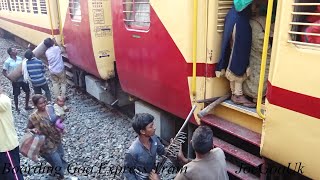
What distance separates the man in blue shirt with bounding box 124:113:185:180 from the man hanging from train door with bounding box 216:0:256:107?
1.16 meters

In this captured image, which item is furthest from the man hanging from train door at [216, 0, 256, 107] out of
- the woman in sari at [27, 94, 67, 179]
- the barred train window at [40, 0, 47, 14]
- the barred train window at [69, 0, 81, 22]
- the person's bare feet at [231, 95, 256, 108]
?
the barred train window at [40, 0, 47, 14]

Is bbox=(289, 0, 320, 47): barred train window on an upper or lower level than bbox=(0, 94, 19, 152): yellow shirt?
upper

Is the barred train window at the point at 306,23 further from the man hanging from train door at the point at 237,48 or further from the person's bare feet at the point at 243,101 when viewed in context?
the person's bare feet at the point at 243,101

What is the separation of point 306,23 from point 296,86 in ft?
1.48

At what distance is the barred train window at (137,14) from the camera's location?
428cm

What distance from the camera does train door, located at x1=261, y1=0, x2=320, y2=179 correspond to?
2318 mm

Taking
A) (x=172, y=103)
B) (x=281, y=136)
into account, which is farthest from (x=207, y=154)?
(x=172, y=103)

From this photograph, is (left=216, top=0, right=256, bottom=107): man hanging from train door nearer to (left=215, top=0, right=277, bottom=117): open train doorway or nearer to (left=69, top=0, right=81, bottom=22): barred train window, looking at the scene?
(left=215, top=0, right=277, bottom=117): open train doorway

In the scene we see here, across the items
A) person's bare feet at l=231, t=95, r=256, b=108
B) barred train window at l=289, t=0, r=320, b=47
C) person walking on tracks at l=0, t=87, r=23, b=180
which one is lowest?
person walking on tracks at l=0, t=87, r=23, b=180

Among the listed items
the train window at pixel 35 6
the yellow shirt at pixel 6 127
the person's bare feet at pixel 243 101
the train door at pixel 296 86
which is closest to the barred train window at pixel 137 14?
the person's bare feet at pixel 243 101

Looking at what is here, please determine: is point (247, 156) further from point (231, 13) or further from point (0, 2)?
point (0, 2)

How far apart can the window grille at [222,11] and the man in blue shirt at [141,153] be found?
138 centimetres

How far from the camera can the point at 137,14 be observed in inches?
176

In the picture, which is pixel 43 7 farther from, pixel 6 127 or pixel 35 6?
pixel 6 127
